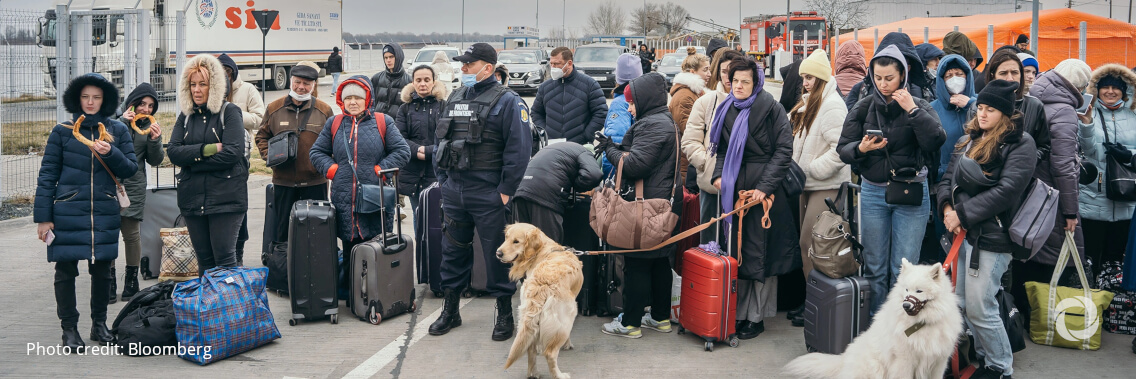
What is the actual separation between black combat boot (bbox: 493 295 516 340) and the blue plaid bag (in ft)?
4.68

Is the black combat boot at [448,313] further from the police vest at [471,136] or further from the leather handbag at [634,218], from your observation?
the leather handbag at [634,218]

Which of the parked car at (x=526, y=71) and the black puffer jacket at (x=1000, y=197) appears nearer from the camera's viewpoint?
the black puffer jacket at (x=1000, y=197)

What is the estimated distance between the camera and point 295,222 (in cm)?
574

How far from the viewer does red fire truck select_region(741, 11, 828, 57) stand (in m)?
42.7

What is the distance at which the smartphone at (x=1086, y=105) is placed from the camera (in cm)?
564

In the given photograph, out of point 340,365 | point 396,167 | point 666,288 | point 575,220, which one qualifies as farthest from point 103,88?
point 666,288

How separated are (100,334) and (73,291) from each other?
33 cm

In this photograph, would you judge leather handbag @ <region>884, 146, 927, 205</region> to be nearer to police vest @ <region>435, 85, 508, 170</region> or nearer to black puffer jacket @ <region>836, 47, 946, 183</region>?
→ black puffer jacket @ <region>836, 47, 946, 183</region>

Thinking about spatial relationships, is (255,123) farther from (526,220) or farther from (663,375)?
(663,375)

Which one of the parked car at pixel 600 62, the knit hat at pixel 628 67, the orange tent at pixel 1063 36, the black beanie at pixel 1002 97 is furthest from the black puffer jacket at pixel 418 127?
the parked car at pixel 600 62

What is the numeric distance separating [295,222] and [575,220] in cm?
193

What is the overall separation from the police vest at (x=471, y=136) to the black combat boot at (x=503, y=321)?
0.89 meters

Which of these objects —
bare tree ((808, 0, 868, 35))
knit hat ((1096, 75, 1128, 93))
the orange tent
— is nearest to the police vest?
knit hat ((1096, 75, 1128, 93))

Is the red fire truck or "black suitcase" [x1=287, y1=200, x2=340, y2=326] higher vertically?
the red fire truck
